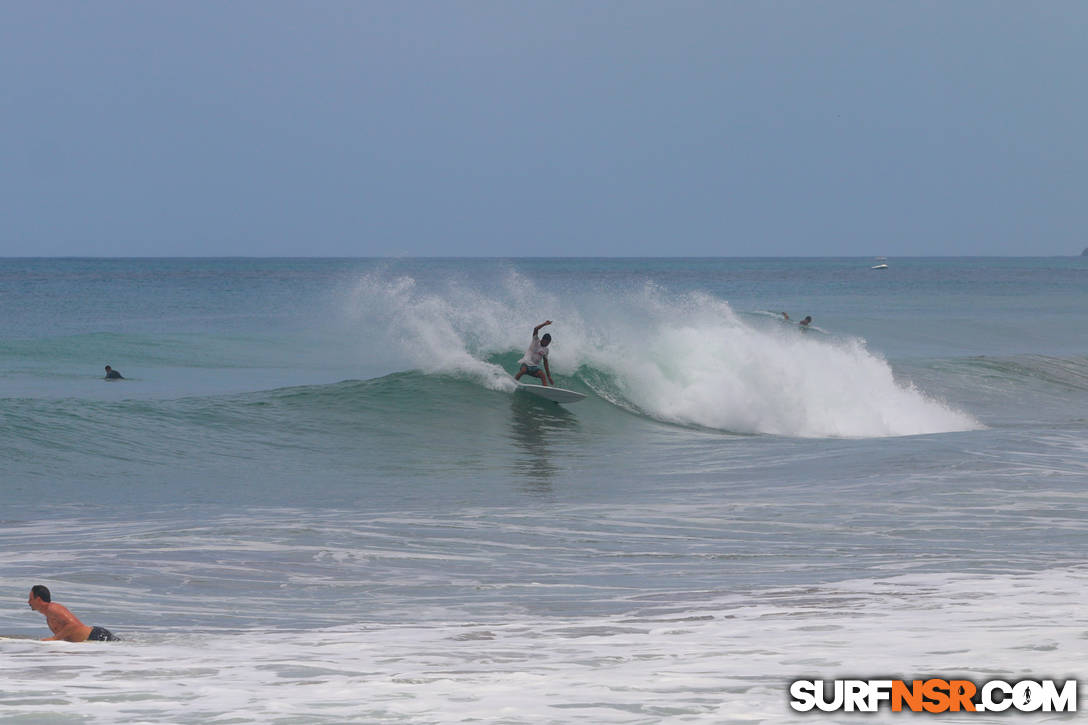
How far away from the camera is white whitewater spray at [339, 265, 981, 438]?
67.7ft

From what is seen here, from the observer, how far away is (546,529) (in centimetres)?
1090

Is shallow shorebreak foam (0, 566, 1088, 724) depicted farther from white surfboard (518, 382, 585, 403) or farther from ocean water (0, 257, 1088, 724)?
white surfboard (518, 382, 585, 403)

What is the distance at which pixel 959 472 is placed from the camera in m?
13.4

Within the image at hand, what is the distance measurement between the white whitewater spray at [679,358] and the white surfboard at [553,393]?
0.85 metres

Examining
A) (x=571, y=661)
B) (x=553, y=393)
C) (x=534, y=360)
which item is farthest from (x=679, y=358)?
(x=571, y=661)

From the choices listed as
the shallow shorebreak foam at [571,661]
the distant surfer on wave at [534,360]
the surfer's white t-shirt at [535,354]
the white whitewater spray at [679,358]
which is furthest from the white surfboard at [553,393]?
the shallow shorebreak foam at [571,661]

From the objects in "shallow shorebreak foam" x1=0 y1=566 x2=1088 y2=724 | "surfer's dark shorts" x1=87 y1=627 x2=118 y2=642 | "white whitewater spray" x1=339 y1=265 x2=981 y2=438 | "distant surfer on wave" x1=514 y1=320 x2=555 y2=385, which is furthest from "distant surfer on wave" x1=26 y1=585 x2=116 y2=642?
"white whitewater spray" x1=339 y1=265 x2=981 y2=438

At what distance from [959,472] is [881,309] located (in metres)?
51.4

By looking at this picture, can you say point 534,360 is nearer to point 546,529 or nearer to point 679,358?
point 679,358

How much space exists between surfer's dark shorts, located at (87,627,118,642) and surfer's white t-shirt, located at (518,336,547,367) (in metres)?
13.5

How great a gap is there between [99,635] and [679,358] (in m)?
17.2

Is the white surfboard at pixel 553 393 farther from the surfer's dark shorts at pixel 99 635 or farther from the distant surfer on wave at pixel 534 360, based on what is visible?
the surfer's dark shorts at pixel 99 635

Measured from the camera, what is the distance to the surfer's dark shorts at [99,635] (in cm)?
680

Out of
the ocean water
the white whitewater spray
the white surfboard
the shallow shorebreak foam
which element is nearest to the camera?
the shallow shorebreak foam
